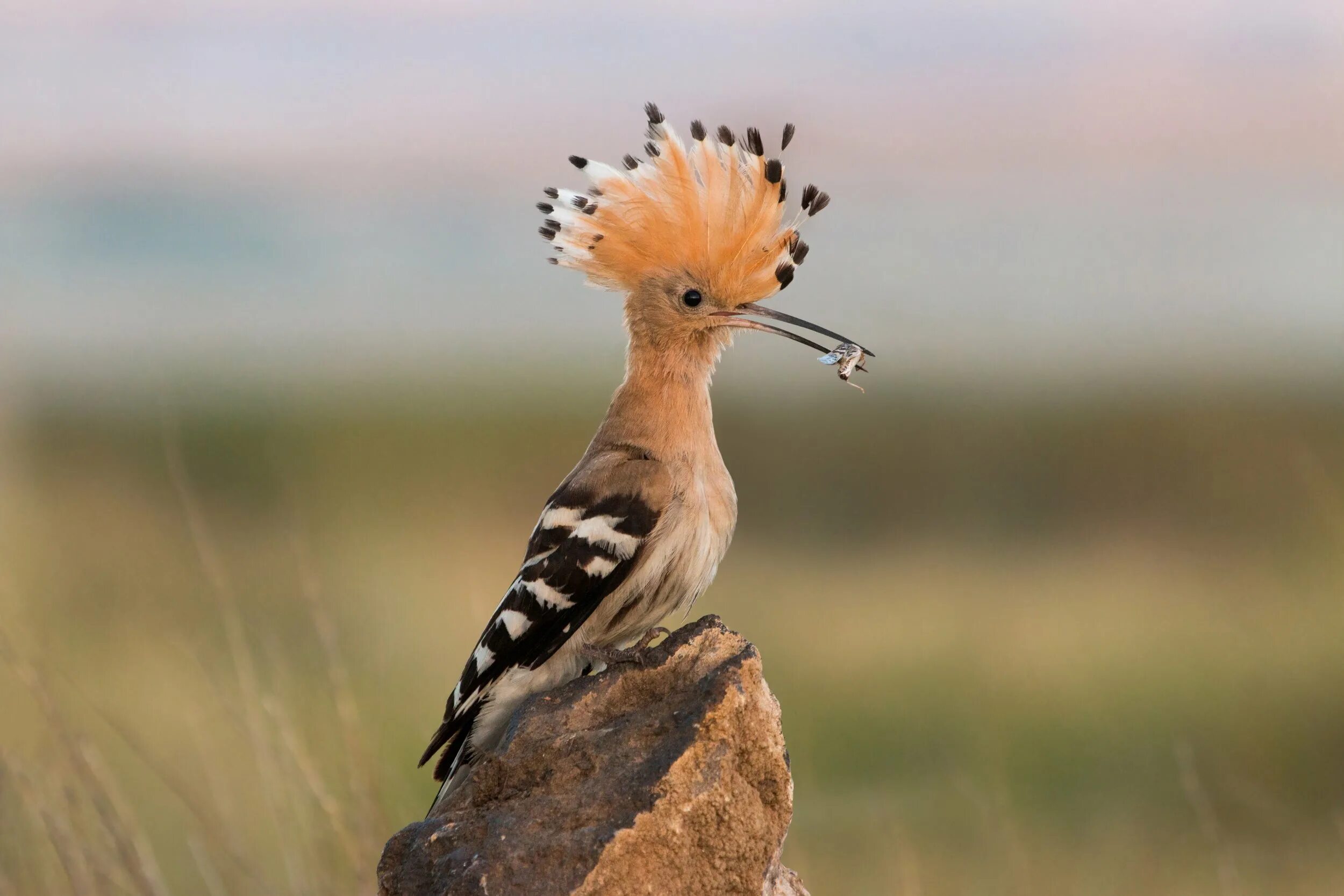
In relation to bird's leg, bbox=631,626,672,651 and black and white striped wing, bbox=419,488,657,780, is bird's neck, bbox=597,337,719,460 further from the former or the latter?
bird's leg, bbox=631,626,672,651

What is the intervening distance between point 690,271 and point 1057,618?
7984 millimetres

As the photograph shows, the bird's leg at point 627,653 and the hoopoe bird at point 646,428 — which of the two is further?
the hoopoe bird at point 646,428

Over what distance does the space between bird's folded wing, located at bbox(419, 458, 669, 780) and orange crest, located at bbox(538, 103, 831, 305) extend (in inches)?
20.4

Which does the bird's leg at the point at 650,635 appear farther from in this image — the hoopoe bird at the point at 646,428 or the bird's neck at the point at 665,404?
the bird's neck at the point at 665,404

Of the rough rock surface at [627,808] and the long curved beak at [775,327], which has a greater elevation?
the long curved beak at [775,327]

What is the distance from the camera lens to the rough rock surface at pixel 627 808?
205cm

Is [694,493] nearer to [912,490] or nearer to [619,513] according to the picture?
[619,513]

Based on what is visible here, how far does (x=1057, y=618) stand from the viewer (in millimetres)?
10328

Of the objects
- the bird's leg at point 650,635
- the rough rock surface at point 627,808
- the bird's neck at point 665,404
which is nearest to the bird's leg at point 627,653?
the bird's leg at point 650,635

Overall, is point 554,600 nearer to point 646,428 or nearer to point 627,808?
point 646,428

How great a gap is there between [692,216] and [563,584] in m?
0.88

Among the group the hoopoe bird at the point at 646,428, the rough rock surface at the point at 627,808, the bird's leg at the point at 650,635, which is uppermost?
the hoopoe bird at the point at 646,428

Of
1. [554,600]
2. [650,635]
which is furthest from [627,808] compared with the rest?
[554,600]

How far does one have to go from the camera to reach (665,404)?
9.92 feet
